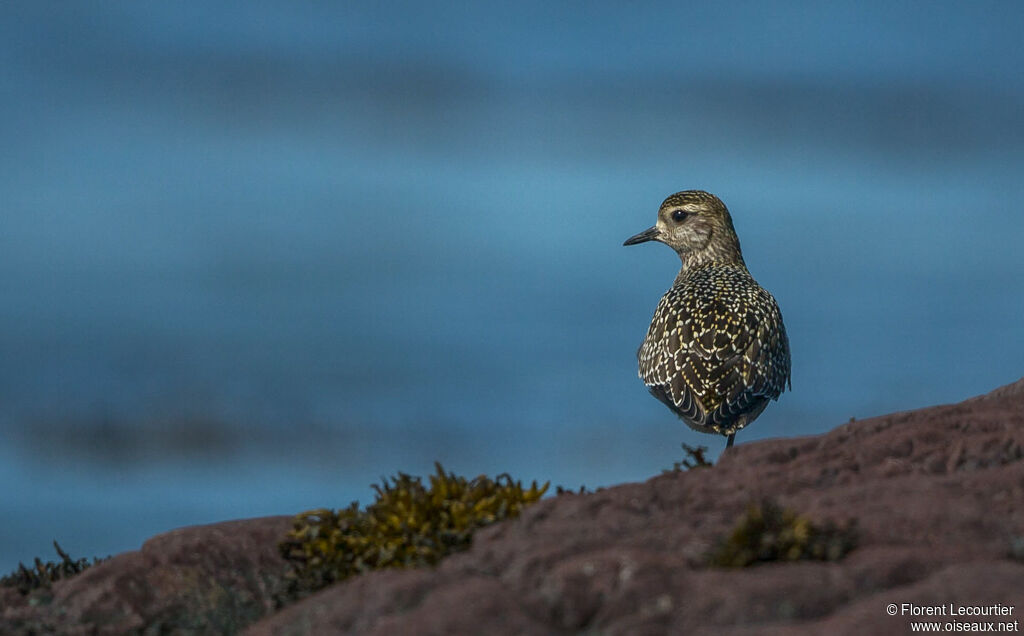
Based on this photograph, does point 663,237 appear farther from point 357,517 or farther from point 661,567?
point 661,567

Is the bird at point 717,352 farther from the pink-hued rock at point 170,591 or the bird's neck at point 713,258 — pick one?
the pink-hued rock at point 170,591

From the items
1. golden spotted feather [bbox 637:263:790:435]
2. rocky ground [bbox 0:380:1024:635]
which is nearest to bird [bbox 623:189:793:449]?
golden spotted feather [bbox 637:263:790:435]

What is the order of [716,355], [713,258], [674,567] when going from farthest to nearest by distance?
[713,258]
[716,355]
[674,567]

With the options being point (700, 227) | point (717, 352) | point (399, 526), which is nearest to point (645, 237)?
point (700, 227)

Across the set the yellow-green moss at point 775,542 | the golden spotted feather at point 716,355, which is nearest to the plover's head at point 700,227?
the golden spotted feather at point 716,355

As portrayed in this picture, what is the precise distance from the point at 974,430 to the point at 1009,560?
2.34 meters

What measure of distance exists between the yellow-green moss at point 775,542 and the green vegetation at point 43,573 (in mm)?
5054

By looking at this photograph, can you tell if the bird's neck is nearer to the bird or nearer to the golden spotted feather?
the bird

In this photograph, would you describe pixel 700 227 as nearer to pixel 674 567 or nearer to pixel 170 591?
pixel 170 591

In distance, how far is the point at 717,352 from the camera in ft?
37.8

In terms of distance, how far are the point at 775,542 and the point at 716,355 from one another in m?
6.96

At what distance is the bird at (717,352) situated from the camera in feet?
37.1

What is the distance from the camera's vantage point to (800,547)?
4.64 meters

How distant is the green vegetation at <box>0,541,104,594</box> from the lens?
296 inches
